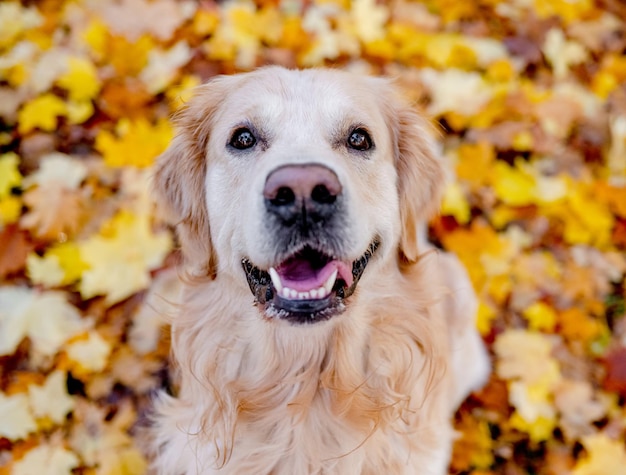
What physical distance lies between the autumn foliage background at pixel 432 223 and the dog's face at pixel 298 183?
1074mm

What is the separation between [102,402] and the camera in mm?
3221

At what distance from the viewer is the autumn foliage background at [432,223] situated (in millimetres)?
3244

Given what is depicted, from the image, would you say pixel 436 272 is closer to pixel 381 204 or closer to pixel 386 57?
pixel 381 204

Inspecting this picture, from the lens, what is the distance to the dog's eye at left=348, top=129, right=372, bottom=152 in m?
2.47

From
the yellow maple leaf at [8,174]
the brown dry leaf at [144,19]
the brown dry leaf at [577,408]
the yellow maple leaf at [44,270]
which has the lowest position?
the brown dry leaf at [577,408]

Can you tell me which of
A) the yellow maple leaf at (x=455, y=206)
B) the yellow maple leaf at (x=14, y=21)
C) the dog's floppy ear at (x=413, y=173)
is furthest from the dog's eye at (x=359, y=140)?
the yellow maple leaf at (x=14, y=21)

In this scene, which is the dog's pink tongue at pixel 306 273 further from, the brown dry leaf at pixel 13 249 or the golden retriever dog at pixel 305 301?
the brown dry leaf at pixel 13 249

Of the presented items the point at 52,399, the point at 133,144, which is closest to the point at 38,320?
the point at 52,399

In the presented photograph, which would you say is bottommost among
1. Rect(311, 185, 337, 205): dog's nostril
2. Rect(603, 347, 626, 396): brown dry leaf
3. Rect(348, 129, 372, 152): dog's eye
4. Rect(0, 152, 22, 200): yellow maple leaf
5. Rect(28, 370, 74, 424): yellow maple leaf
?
Rect(603, 347, 626, 396): brown dry leaf

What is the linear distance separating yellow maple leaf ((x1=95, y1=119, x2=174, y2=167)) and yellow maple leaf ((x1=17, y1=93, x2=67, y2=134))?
1.07ft

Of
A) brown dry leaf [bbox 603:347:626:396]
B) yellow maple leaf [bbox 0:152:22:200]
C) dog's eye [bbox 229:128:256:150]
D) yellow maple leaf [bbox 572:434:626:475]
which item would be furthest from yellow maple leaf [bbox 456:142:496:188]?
yellow maple leaf [bbox 0:152:22:200]

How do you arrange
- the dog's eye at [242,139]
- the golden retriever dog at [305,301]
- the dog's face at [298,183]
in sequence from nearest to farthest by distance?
the dog's face at [298,183] → the golden retriever dog at [305,301] → the dog's eye at [242,139]

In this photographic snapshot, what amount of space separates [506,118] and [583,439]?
221 centimetres

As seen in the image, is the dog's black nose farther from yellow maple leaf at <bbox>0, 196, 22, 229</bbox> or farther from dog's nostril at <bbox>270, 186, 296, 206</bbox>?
yellow maple leaf at <bbox>0, 196, 22, 229</bbox>
